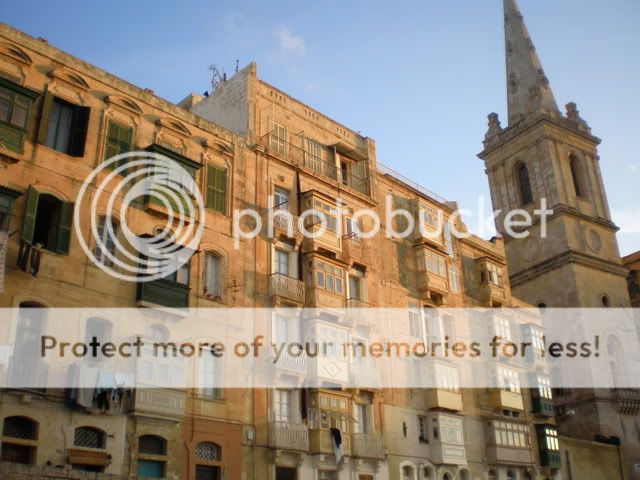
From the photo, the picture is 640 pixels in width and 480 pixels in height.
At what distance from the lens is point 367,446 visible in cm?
3023

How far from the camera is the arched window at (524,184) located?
63.1 m

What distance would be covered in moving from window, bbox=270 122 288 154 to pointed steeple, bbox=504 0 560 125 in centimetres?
3550

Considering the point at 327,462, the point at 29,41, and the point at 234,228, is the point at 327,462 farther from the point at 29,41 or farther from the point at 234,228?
the point at 29,41

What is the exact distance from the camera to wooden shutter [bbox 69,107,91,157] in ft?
82.8

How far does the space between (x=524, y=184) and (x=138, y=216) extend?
4521 cm

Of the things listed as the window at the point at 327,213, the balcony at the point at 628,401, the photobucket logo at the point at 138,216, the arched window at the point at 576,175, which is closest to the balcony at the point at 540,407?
the balcony at the point at 628,401

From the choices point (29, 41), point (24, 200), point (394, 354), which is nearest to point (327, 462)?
point (394, 354)

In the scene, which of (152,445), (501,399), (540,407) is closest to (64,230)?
(152,445)

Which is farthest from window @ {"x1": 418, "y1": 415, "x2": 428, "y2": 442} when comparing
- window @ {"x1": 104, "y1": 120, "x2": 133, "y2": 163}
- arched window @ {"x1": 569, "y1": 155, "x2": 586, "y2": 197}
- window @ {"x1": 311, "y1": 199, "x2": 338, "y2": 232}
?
arched window @ {"x1": 569, "y1": 155, "x2": 586, "y2": 197}

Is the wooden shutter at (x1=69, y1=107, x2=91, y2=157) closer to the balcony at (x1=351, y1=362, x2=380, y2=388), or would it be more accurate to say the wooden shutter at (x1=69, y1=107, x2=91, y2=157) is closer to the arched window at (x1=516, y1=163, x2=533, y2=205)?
the balcony at (x1=351, y1=362, x2=380, y2=388)

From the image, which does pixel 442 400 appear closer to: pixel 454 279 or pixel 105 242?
pixel 454 279

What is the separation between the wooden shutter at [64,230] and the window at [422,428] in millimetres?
18611

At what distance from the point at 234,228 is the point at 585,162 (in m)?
42.6

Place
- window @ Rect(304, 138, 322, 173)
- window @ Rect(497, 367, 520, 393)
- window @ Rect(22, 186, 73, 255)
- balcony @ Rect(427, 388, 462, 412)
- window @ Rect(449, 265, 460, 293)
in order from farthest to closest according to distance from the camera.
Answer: window @ Rect(449, 265, 460, 293)
window @ Rect(497, 367, 520, 393)
window @ Rect(304, 138, 322, 173)
balcony @ Rect(427, 388, 462, 412)
window @ Rect(22, 186, 73, 255)
